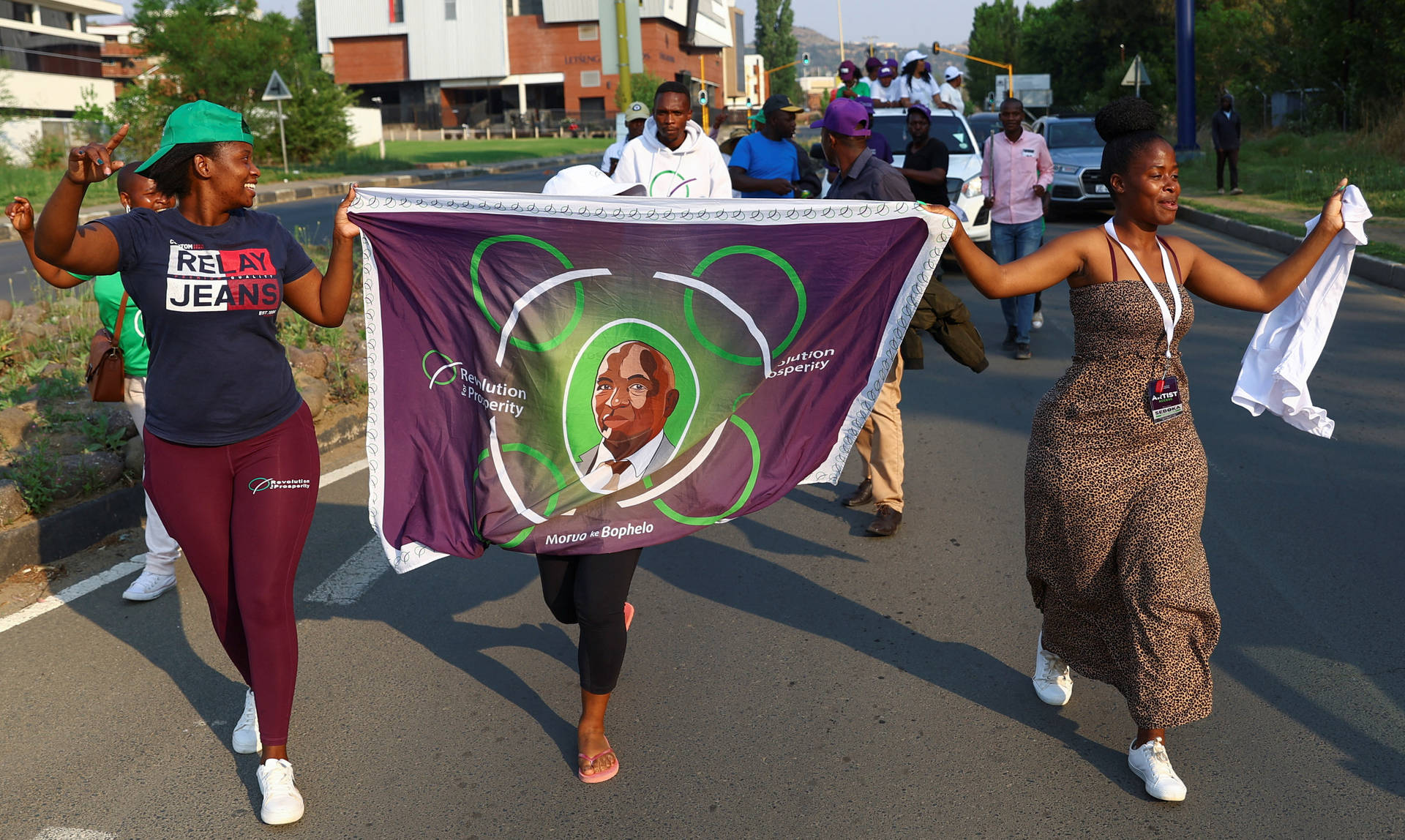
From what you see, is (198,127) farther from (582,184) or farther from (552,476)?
(552,476)

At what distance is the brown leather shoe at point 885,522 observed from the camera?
6.05 metres

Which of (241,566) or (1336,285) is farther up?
(1336,285)

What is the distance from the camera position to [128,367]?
5328 mm

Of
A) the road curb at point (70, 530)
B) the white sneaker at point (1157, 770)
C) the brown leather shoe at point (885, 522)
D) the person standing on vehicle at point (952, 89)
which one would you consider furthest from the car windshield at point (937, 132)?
the white sneaker at point (1157, 770)

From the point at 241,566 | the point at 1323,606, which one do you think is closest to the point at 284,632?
the point at 241,566

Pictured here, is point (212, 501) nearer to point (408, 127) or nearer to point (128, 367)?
point (128, 367)

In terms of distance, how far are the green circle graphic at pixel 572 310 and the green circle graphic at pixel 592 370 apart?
0.28 ft

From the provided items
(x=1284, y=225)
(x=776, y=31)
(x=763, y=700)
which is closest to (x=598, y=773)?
(x=763, y=700)

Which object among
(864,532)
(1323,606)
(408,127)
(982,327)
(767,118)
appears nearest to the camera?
(1323,606)

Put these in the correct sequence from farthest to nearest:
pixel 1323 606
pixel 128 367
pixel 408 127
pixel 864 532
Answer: pixel 408 127, pixel 864 532, pixel 128 367, pixel 1323 606

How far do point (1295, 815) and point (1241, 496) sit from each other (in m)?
3.20

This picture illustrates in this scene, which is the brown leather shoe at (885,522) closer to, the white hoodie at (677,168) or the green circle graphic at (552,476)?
the white hoodie at (677,168)

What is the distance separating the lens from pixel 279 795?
3623 mm

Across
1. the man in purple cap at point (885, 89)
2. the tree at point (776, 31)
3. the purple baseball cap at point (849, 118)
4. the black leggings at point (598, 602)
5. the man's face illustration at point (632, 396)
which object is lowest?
the black leggings at point (598, 602)
